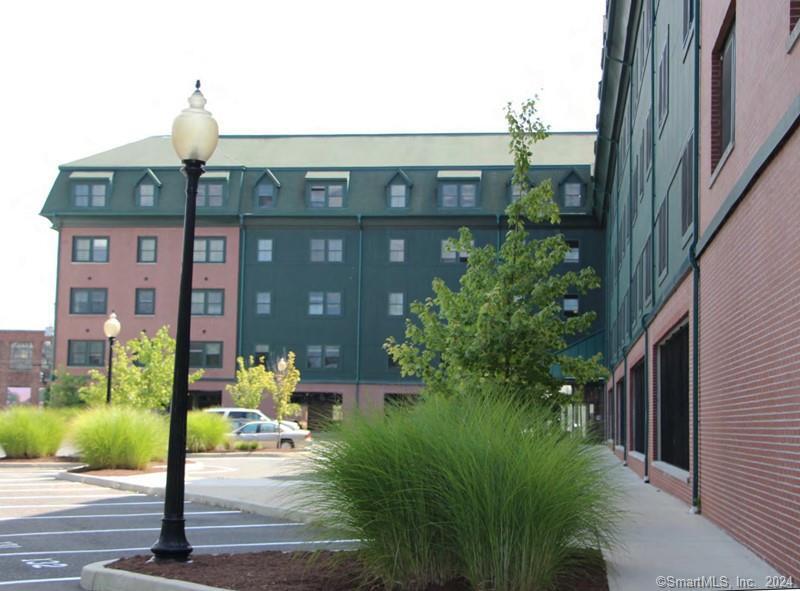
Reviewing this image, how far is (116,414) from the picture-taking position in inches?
1006

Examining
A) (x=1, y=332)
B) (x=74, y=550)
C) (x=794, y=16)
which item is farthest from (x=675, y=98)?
(x=1, y=332)

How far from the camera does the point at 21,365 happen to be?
80.9 meters

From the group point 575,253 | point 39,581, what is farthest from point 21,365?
point 39,581

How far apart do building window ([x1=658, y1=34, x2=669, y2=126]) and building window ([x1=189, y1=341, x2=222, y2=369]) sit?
134ft

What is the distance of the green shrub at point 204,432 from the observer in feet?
116

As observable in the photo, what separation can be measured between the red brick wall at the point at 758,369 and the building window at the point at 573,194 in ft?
144

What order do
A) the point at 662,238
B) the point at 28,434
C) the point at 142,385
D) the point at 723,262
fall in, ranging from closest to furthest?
the point at 723,262 → the point at 662,238 → the point at 28,434 → the point at 142,385

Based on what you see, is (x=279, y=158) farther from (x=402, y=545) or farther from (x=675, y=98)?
(x=402, y=545)

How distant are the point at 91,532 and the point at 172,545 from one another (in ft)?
16.4

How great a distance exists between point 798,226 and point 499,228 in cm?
5028

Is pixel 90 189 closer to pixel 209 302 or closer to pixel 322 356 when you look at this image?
pixel 209 302

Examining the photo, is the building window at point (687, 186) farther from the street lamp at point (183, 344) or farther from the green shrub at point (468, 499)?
the green shrub at point (468, 499)

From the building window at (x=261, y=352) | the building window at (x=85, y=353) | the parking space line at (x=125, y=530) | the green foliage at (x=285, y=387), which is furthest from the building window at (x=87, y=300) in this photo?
the parking space line at (x=125, y=530)

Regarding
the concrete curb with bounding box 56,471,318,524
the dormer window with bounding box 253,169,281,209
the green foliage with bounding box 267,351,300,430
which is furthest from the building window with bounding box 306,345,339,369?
the concrete curb with bounding box 56,471,318,524
